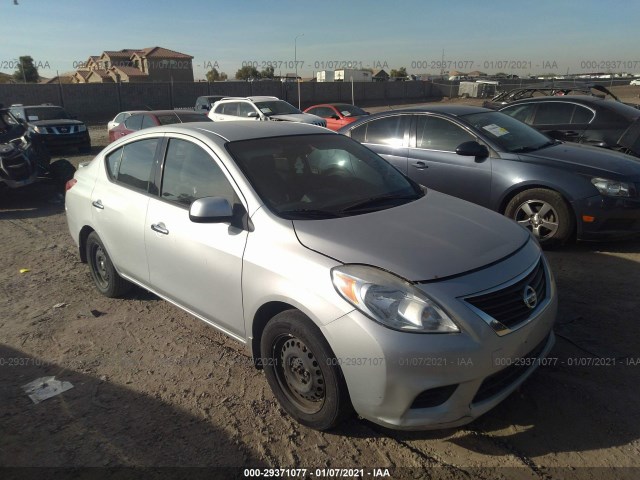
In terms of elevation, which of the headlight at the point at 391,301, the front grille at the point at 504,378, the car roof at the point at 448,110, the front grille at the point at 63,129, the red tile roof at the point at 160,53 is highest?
the red tile roof at the point at 160,53

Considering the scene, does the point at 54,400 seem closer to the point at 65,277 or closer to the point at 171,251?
the point at 171,251

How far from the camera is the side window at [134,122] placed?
42.6ft

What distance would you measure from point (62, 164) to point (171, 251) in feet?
26.5

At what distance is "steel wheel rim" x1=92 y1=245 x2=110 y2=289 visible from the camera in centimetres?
452

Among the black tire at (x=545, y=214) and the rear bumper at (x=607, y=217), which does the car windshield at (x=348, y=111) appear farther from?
the rear bumper at (x=607, y=217)

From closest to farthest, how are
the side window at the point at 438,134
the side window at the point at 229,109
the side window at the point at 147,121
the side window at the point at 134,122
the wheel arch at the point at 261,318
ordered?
the wheel arch at the point at 261,318 → the side window at the point at 438,134 → the side window at the point at 147,121 → the side window at the point at 134,122 → the side window at the point at 229,109

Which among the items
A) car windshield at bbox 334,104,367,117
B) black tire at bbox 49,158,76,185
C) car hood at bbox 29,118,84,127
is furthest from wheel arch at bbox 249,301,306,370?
car hood at bbox 29,118,84,127

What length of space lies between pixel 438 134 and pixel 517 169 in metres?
1.14

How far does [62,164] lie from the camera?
10.1 meters

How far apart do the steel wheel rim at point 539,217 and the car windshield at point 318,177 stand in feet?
7.48

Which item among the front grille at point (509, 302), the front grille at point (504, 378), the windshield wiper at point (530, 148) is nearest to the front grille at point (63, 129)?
the windshield wiper at point (530, 148)

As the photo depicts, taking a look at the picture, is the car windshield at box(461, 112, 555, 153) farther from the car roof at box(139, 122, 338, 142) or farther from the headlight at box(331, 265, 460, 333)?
the headlight at box(331, 265, 460, 333)

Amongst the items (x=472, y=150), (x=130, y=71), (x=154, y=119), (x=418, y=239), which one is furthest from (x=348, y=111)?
(x=130, y=71)

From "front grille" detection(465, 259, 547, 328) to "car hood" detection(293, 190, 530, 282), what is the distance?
16 cm
